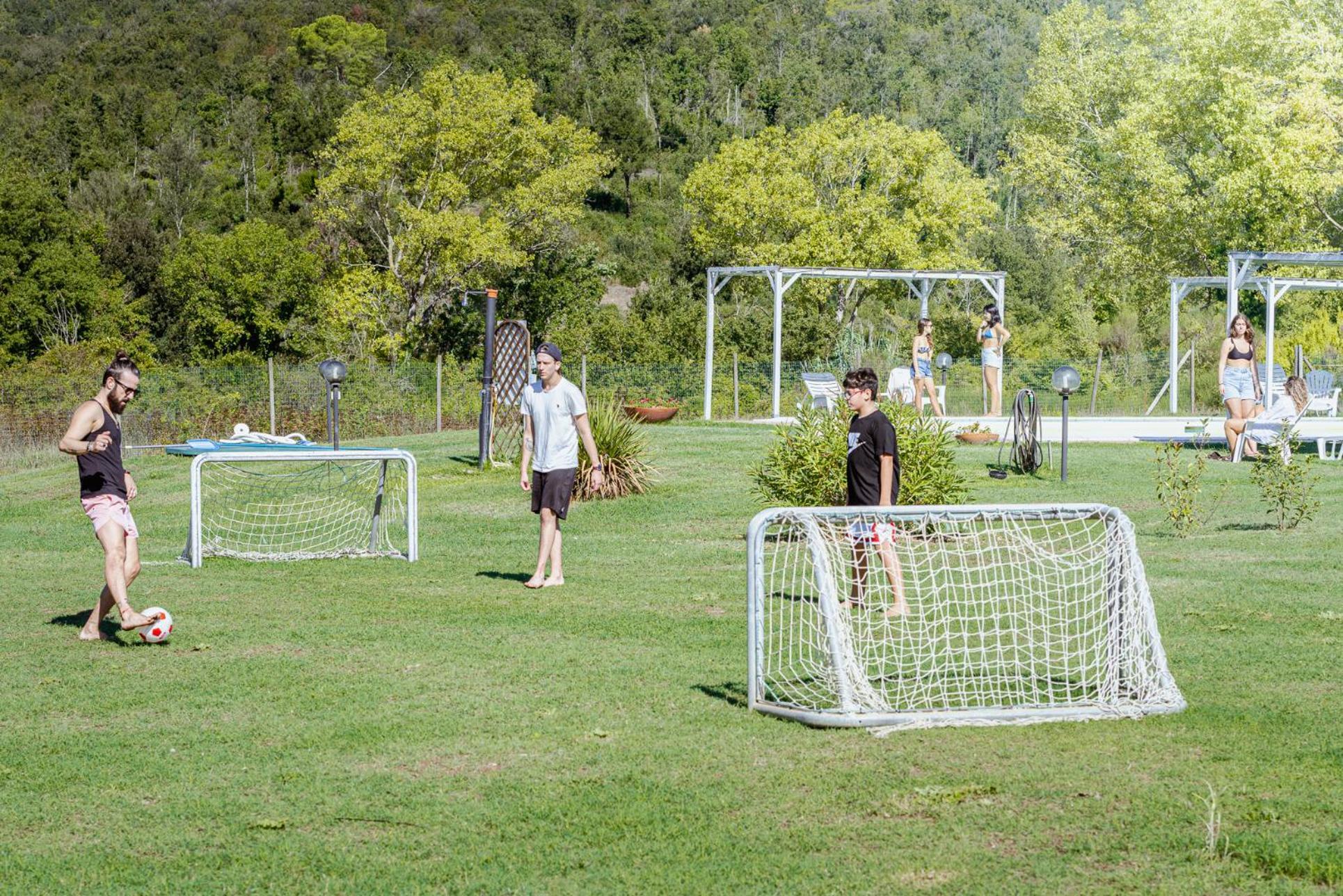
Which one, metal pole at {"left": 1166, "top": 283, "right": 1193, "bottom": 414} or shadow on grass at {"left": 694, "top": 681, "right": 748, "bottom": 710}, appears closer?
shadow on grass at {"left": 694, "top": 681, "right": 748, "bottom": 710}

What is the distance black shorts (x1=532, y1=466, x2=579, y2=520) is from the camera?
→ 31.7 feet

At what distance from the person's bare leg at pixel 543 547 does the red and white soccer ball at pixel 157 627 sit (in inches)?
104

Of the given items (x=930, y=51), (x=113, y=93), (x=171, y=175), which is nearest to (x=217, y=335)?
(x=171, y=175)

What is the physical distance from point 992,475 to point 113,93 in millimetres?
71900

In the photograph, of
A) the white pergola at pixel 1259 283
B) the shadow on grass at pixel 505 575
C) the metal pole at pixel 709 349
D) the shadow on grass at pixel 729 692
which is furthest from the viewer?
the metal pole at pixel 709 349

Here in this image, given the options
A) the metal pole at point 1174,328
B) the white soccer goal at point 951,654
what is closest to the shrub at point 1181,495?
the white soccer goal at point 951,654

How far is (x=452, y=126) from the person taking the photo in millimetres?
38375

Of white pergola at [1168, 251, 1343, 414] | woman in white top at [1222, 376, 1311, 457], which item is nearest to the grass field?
woman in white top at [1222, 376, 1311, 457]

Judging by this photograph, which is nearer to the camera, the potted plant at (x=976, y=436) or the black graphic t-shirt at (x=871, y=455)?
the black graphic t-shirt at (x=871, y=455)

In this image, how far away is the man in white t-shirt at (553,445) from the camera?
971 cm

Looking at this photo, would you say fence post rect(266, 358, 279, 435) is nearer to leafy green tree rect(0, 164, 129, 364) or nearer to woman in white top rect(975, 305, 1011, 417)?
woman in white top rect(975, 305, 1011, 417)

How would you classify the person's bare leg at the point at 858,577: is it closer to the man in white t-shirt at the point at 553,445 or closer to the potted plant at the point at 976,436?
the man in white t-shirt at the point at 553,445

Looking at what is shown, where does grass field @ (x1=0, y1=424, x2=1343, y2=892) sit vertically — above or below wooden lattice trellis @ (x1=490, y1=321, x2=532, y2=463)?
below

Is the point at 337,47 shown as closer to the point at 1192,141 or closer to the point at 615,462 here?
the point at 1192,141
